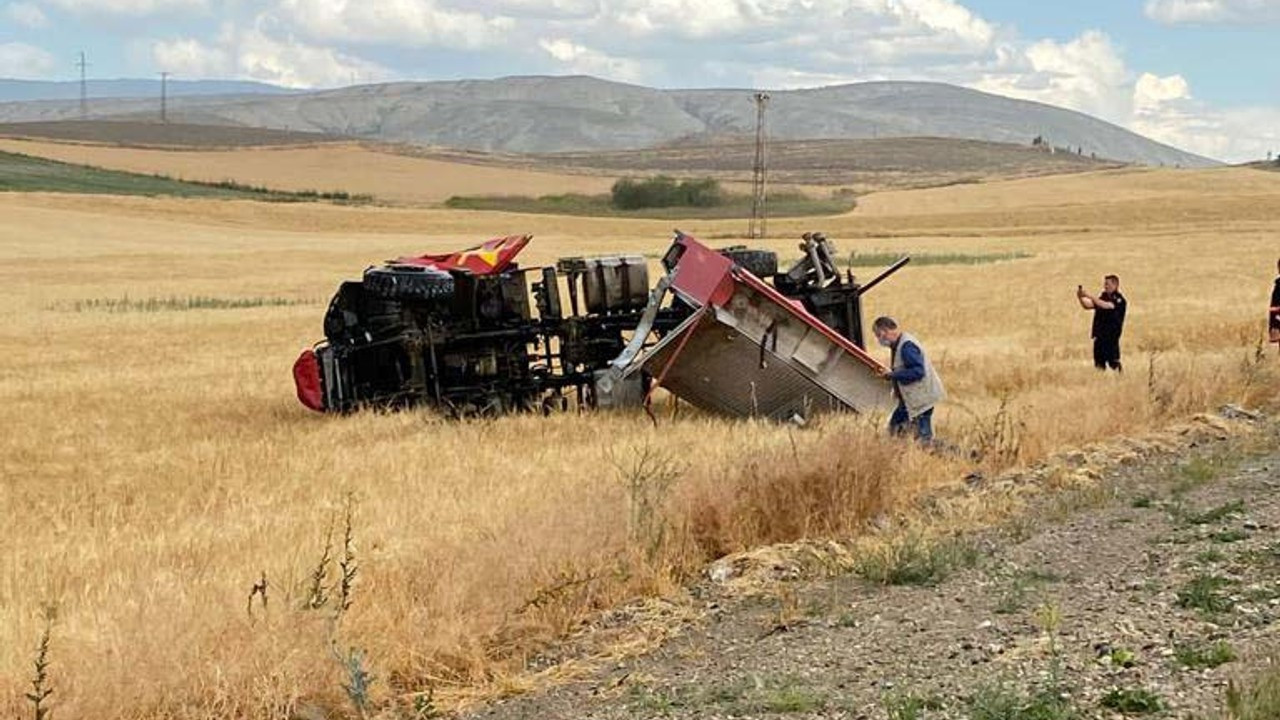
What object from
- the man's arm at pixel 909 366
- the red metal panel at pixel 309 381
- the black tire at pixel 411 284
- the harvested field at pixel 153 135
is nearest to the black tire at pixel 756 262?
the black tire at pixel 411 284

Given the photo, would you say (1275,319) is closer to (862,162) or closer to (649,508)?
(649,508)

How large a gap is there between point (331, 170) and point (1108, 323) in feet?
334

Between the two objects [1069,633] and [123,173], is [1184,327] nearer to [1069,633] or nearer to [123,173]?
[1069,633]

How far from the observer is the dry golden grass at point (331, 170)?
103 metres

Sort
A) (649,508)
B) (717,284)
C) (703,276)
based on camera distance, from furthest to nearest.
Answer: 1. (703,276)
2. (717,284)
3. (649,508)

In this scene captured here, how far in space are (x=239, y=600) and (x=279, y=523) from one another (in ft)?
8.21

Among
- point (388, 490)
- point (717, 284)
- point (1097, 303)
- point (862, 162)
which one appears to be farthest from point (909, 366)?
point (862, 162)

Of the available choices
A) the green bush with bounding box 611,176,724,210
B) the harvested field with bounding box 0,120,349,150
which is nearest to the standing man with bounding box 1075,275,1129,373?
the green bush with bounding box 611,176,724,210

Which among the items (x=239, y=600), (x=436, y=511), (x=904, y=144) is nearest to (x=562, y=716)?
(x=239, y=600)

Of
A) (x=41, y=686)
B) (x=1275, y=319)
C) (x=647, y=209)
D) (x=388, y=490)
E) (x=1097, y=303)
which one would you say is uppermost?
(x=1097, y=303)

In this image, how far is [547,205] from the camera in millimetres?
100688

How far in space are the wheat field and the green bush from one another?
71020 millimetres

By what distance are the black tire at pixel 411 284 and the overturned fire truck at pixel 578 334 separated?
0.04ft

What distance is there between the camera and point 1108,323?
16.5 metres
